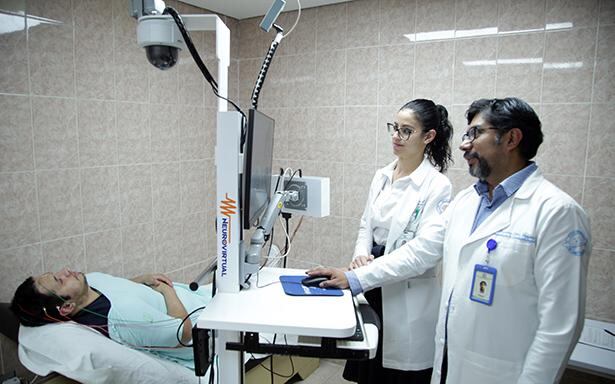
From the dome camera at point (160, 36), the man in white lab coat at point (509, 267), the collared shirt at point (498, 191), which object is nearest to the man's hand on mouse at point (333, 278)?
the man in white lab coat at point (509, 267)

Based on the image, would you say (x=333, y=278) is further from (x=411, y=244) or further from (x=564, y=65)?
(x=564, y=65)

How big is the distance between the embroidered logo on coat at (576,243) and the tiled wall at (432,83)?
1.37 metres

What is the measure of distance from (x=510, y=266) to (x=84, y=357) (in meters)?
1.59

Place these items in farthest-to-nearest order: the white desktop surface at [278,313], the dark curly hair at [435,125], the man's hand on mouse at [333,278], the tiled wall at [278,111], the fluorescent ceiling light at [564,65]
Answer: the fluorescent ceiling light at [564,65] → the tiled wall at [278,111] → the dark curly hair at [435,125] → the man's hand on mouse at [333,278] → the white desktop surface at [278,313]

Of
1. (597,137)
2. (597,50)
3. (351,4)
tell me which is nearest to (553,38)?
(597,50)

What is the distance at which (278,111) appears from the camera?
11.2 feet

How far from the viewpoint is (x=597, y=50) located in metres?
2.28

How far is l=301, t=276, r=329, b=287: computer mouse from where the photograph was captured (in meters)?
1.53

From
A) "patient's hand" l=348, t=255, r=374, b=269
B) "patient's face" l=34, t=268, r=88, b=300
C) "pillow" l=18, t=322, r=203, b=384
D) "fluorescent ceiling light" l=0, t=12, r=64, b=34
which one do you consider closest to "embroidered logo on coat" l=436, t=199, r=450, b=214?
"patient's hand" l=348, t=255, r=374, b=269

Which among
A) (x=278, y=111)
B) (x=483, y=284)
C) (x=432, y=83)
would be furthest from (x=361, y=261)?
(x=278, y=111)

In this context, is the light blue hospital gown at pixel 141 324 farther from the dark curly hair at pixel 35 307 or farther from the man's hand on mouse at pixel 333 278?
the man's hand on mouse at pixel 333 278

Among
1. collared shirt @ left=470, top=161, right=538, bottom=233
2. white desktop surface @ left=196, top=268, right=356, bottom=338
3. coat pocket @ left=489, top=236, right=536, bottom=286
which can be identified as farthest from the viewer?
collared shirt @ left=470, top=161, right=538, bottom=233

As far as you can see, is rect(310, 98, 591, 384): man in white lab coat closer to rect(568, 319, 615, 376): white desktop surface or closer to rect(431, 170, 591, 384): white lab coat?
rect(431, 170, 591, 384): white lab coat

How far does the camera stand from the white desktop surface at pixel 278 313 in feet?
3.94
